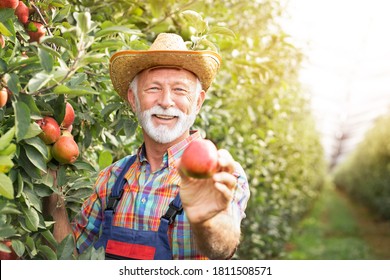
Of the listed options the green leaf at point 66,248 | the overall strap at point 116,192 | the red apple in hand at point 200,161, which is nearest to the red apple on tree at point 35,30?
the overall strap at point 116,192

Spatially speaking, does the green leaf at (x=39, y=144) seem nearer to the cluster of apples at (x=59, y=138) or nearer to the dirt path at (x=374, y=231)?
the cluster of apples at (x=59, y=138)

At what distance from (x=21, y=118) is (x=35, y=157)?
0.51 feet

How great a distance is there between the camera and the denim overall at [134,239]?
1.51 meters

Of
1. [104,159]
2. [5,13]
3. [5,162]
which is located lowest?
[5,162]

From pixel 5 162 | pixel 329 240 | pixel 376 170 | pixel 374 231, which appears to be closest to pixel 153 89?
pixel 5 162

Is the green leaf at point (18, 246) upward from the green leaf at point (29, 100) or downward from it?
downward

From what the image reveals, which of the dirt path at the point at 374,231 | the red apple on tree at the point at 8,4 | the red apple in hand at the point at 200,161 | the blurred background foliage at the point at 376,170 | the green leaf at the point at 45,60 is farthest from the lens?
the blurred background foliage at the point at 376,170

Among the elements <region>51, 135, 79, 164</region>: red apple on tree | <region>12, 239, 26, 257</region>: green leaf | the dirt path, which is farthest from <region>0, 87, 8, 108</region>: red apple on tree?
the dirt path

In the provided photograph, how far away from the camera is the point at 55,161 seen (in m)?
1.64

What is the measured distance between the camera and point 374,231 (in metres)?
11.4

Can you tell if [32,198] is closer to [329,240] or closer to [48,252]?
[48,252]

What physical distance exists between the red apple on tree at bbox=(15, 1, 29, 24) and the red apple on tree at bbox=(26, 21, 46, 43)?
1.3 inches

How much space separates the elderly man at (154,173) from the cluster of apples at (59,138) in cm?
17
